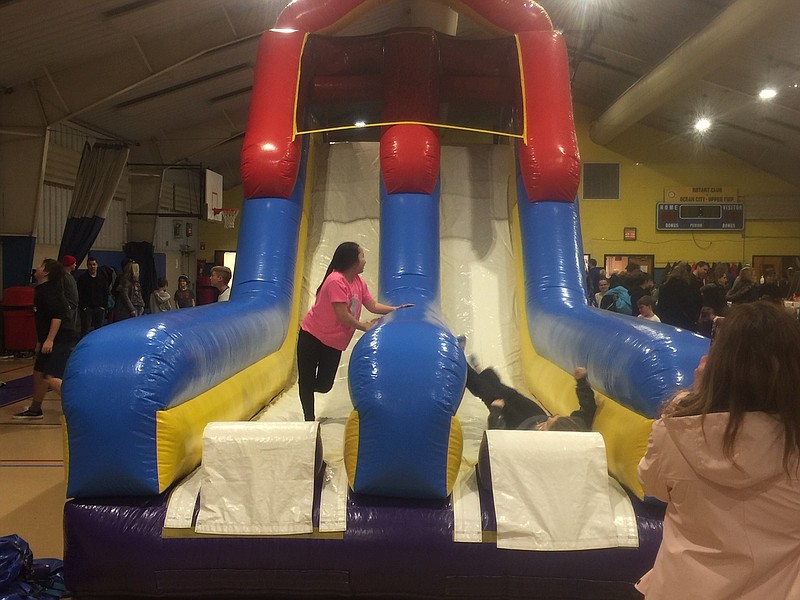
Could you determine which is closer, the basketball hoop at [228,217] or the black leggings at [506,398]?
the black leggings at [506,398]

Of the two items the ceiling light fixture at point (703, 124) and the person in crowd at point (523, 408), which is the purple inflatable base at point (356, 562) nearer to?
the person in crowd at point (523, 408)

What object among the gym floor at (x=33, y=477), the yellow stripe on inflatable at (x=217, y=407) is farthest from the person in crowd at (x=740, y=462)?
the gym floor at (x=33, y=477)

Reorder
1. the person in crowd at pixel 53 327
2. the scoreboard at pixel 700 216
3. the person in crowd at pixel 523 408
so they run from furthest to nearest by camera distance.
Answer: the scoreboard at pixel 700 216 → the person in crowd at pixel 53 327 → the person in crowd at pixel 523 408

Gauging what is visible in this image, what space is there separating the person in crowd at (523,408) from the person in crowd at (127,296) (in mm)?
5458

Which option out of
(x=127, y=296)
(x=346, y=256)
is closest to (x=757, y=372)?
(x=346, y=256)

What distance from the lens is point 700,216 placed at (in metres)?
13.4

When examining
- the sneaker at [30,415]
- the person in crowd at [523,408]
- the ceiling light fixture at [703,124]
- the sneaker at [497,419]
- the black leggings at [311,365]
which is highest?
the ceiling light fixture at [703,124]

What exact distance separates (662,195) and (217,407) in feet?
41.3

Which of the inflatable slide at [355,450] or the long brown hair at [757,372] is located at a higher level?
the long brown hair at [757,372]

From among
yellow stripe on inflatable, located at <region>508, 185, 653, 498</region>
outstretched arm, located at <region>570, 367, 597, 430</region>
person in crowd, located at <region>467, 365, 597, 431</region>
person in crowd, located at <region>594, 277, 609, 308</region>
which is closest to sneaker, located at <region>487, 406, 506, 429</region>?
person in crowd, located at <region>467, 365, 597, 431</region>

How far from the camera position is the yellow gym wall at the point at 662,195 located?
43.8 feet

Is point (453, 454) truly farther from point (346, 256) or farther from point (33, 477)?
point (33, 477)

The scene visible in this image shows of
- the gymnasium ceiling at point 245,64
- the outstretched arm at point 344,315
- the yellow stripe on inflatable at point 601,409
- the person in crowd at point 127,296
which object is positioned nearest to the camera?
the yellow stripe on inflatable at point 601,409

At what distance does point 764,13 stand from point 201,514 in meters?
6.42
